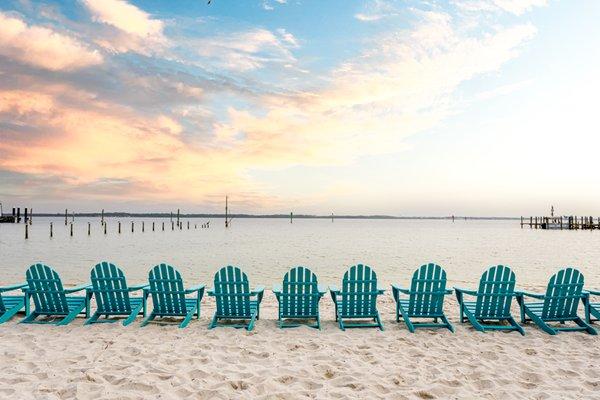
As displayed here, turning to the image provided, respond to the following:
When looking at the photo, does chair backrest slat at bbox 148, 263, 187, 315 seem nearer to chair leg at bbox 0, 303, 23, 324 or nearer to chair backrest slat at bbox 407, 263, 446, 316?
chair leg at bbox 0, 303, 23, 324

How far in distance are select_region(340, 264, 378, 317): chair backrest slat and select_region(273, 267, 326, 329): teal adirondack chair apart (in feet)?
1.29

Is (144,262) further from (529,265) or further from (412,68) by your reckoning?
(529,265)

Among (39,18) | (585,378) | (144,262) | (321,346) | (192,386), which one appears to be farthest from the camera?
(144,262)

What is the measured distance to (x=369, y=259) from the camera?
23.4 m

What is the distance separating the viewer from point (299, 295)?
238 inches

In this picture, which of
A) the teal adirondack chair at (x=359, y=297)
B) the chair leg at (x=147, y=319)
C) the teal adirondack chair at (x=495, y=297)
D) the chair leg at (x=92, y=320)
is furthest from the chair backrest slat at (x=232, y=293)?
the teal adirondack chair at (x=495, y=297)

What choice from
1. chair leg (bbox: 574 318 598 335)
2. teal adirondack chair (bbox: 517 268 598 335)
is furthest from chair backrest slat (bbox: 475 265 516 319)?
chair leg (bbox: 574 318 598 335)

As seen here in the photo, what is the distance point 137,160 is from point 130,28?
13898 millimetres

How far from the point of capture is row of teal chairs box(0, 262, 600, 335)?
5.96 metres

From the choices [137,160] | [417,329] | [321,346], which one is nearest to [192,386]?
[321,346]

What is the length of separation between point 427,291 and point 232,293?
3.00 metres

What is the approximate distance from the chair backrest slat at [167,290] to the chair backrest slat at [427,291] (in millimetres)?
3587

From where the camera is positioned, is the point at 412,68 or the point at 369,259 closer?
the point at 412,68

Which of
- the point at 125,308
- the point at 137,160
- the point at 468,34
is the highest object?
the point at 468,34
